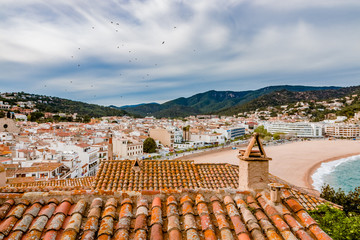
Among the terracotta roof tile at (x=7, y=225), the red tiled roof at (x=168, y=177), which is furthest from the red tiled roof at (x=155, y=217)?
the red tiled roof at (x=168, y=177)

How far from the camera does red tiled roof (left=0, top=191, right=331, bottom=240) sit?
97.2 inches

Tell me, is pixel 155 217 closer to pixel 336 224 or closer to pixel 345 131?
pixel 336 224

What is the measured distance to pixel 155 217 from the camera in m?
2.66

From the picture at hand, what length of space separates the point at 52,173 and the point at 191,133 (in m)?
54.9

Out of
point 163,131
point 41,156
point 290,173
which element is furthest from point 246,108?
point 41,156

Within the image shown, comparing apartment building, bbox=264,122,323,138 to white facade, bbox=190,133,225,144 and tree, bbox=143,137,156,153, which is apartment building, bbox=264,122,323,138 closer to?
white facade, bbox=190,133,225,144

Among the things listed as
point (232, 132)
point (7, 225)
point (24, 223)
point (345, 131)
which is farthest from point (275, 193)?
point (345, 131)

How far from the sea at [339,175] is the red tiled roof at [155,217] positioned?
2501cm

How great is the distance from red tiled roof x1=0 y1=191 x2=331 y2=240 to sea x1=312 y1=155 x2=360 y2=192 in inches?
985

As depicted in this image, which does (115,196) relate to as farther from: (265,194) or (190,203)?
(265,194)

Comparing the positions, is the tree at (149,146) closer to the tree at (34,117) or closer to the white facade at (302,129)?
the white facade at (302,129)

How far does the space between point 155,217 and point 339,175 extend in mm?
37237

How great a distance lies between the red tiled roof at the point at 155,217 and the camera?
2.47 metres

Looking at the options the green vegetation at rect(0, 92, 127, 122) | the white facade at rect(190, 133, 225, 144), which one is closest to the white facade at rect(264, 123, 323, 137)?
the white facade at rect(190, 133, 225, 144)
